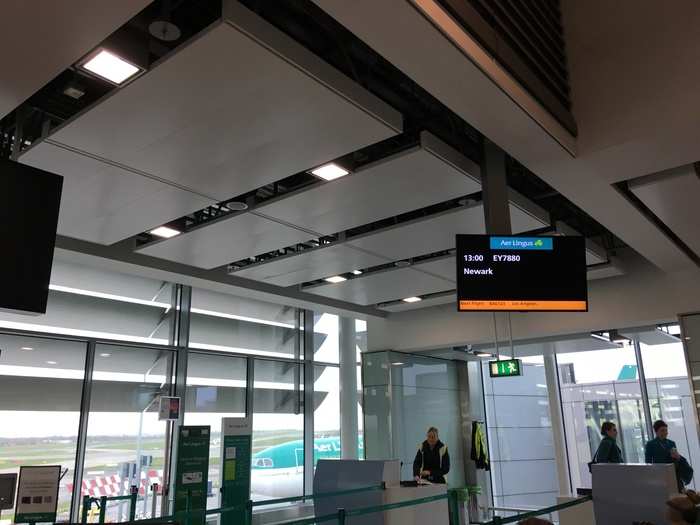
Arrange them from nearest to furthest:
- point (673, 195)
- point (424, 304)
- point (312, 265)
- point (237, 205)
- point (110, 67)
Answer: point (110, 67) < point (673, 195) < point (237, 205) < point (312, 265) < point (424, 304)

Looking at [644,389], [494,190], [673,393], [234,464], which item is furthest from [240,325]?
[673,393]

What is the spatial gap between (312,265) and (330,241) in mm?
842

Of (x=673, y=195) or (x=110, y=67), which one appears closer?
(x=110, y=67)

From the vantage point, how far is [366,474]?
6.93m

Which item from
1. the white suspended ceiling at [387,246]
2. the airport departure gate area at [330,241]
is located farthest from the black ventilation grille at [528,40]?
the white suspended ceiling at [387,246]

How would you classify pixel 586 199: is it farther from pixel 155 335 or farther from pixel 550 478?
pixel 550 478

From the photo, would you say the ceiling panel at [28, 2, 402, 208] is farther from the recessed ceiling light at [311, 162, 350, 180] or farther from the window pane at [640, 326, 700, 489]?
the window pane at [640, 326, 700, 489]

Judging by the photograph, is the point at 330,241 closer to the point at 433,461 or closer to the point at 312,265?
the point at 312,265

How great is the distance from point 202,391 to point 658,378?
8.63 m

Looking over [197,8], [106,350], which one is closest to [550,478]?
[106,350]

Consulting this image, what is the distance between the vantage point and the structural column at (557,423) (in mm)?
12461

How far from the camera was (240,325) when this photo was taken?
10531 millimetres

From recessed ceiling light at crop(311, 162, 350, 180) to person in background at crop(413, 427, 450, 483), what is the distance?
5.61 meters

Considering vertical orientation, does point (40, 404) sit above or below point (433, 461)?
above
